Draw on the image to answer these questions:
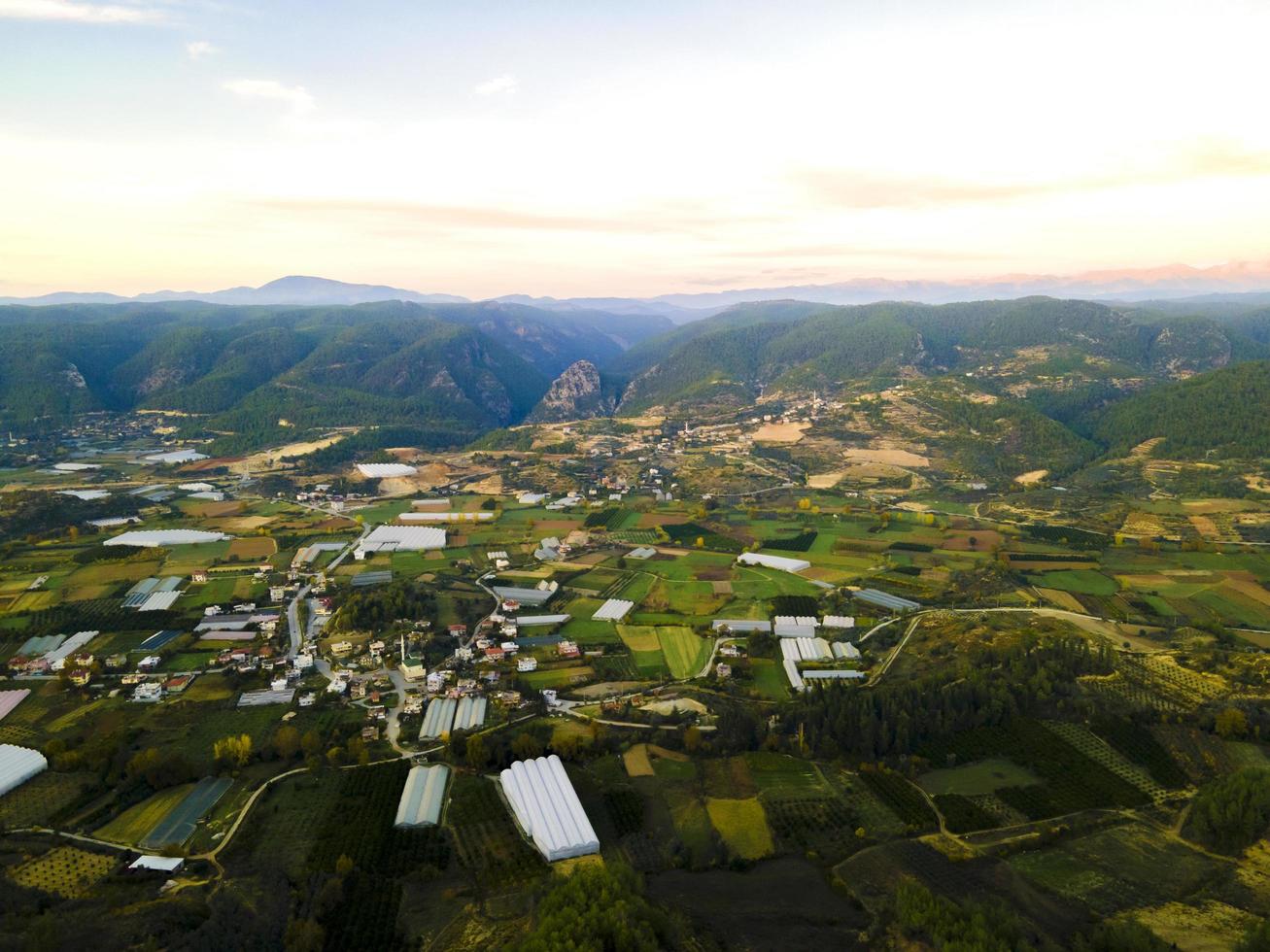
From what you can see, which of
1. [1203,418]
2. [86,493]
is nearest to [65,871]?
[86,493]

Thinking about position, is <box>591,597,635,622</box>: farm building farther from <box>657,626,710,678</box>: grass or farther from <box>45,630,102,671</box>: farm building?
<box>45,630,102,671</box>: farm building

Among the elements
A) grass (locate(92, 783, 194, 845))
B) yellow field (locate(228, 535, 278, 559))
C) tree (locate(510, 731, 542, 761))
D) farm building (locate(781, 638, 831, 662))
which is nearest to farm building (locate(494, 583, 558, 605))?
farm building (locate(781, 638, 831, 662))

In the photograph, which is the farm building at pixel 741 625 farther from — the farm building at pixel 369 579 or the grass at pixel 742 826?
the farm building at pixel 369 579

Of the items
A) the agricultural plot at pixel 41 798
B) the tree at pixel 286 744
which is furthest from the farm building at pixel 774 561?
the agricultural plot at pixel 41 798

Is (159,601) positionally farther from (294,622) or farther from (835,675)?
(835,675)

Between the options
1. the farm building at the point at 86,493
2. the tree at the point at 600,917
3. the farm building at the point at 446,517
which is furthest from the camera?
the farm building at the point at 86,493
